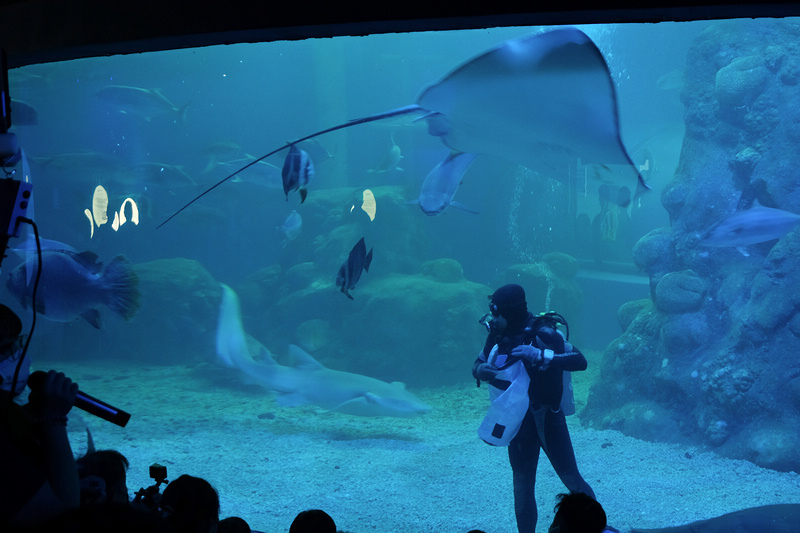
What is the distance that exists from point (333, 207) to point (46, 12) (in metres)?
11.2

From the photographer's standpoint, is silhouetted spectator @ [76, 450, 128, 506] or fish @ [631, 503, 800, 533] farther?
fish @ [631, 503, 800, 533]

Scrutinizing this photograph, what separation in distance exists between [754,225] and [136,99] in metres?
11.7

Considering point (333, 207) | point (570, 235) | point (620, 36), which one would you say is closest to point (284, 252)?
point (333, 207)

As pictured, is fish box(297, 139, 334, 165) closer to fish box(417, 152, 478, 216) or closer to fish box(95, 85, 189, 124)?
fish box(95, 85, 189, 124)

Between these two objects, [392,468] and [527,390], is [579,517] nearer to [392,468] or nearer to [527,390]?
[527,390]

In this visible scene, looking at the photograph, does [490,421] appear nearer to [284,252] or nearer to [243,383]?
[243,383]

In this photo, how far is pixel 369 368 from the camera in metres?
10.1

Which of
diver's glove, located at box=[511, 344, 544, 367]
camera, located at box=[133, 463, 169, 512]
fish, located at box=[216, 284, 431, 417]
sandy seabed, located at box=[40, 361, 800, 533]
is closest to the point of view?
camera, located at box=[133, 463, 169, 512]

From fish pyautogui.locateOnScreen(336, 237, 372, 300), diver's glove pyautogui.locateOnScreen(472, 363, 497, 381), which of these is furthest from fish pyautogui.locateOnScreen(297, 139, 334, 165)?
diver's glove pyautogui.locateOnScreen(472, 363, 497, 381)

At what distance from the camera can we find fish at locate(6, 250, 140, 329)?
141 inches

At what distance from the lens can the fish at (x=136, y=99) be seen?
35.1 feet

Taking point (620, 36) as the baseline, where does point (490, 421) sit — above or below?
below

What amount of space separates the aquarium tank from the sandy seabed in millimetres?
39

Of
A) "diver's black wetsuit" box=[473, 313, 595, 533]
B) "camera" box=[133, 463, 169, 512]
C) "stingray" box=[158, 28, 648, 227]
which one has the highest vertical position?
"stingray" box=[158, 28, 648, 227]
